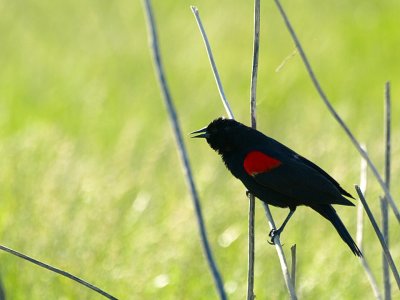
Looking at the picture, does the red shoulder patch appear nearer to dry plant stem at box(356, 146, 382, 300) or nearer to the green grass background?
dry plant stem at box(356, 146, 382, 300)

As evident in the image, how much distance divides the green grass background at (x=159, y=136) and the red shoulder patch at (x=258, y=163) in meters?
0.56

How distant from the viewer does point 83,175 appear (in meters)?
5.55

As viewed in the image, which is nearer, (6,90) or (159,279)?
(159,279)

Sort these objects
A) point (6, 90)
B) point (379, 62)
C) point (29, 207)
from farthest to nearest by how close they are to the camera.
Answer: point (379, 62) < point (6, 90) < point (29, 207)

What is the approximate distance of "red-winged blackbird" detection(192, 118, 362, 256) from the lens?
3.96 meters

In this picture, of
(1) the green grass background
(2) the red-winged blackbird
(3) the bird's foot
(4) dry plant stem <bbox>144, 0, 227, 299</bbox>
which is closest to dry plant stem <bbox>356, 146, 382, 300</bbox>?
(2) the red-winged blackbird

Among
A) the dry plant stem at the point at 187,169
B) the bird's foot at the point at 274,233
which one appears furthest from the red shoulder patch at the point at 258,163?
the dry plant stem at the point at 187,169

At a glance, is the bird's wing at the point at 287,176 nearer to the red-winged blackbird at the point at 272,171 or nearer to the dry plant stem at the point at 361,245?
the red-winged blackbird at the point at 272,171

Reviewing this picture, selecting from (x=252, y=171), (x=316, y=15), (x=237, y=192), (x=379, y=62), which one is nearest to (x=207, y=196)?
(x=237, y=192)

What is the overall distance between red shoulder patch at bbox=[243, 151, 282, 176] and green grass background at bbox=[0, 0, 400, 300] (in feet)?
1.85

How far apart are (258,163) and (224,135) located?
0.24 m

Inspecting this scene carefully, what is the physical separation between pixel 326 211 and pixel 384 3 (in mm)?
10559

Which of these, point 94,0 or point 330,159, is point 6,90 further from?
point 94,0

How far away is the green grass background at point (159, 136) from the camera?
464 cm
